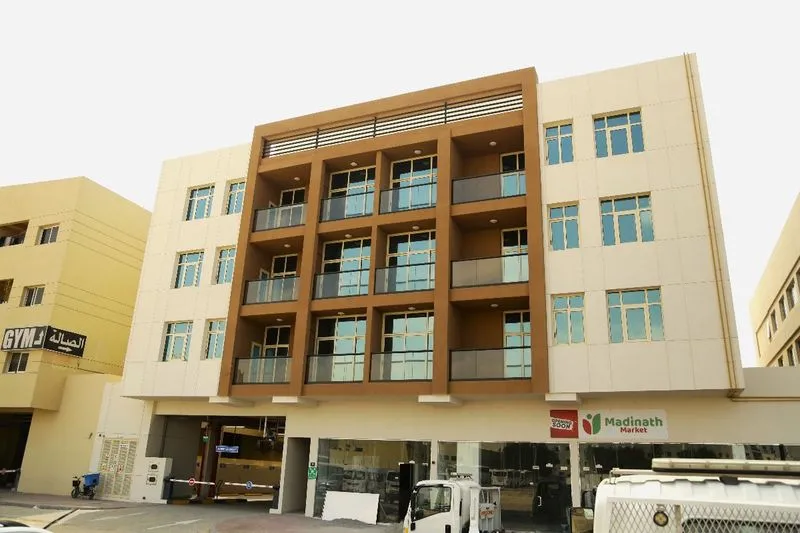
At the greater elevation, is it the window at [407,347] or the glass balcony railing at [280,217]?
the glass balcony railing at [280,217]

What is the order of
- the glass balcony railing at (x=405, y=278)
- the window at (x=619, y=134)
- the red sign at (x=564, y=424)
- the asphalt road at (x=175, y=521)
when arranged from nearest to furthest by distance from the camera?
1. the asphalt road at (x=175, y=521)
2. the red sign at (x=564, y=424)
3. the window at (x=619, y=134)
4. the glass balcony railing at (x=405, y=278)

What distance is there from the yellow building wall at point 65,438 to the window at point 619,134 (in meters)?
23.5

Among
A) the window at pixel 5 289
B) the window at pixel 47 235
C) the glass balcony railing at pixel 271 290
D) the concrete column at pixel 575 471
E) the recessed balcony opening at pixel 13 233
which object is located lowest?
the concrete column at pixel 575 471

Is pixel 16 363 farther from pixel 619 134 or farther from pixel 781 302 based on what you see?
pixel 781 302

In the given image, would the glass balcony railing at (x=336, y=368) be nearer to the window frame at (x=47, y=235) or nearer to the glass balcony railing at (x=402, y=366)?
the glass balcony railing at (x=402, y=366)

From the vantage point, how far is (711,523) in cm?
456

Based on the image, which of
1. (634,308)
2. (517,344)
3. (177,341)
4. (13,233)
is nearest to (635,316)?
(634,308)

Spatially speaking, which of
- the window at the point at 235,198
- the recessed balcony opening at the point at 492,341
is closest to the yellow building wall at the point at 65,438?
the window at the point at 235,198

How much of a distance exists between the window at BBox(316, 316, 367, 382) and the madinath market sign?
7.04 meters

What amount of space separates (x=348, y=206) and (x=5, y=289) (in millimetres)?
20875

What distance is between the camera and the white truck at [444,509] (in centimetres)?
1363

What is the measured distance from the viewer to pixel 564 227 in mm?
20266

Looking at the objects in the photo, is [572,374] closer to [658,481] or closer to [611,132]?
[611,132]

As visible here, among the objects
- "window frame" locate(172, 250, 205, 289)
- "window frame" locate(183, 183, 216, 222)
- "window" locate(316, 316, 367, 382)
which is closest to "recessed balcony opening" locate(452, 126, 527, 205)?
"window" locate(316, 316, 367, 382)
